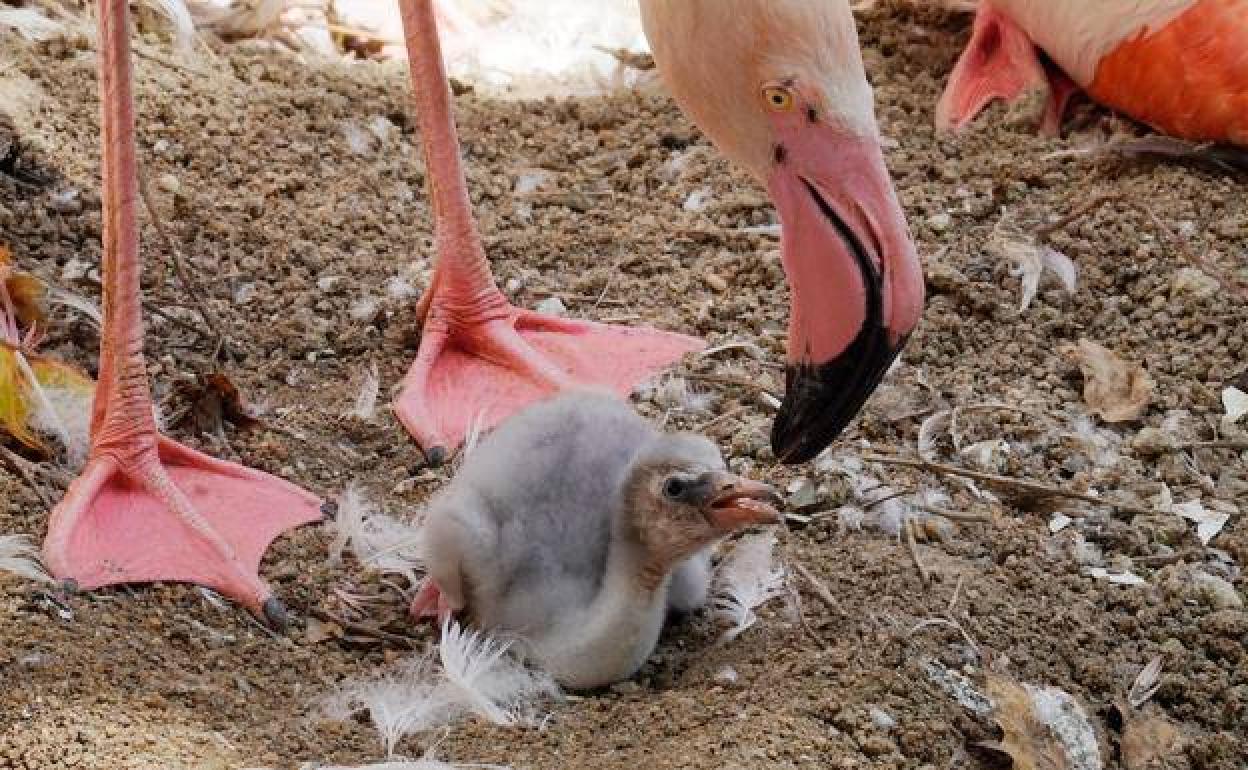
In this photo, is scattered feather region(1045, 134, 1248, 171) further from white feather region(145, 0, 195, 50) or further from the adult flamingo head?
white feather region(145, 0, 195, 50)

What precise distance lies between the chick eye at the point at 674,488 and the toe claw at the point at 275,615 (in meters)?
0.59

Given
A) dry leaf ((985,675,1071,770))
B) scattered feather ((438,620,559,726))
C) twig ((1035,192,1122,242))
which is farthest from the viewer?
twig ((1035,192,1122,242))

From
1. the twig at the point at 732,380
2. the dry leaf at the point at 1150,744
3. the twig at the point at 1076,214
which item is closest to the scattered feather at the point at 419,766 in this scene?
the dry leaf at the point at 1150,744

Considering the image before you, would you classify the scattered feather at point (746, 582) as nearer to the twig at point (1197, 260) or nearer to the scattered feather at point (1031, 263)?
the scattered feather at point (1031, 263)

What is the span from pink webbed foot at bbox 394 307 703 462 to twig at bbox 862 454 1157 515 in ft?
1.57

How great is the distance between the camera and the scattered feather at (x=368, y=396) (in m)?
3.27

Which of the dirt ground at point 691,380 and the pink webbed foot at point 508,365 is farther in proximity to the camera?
the pink webbed foot at point 508,365

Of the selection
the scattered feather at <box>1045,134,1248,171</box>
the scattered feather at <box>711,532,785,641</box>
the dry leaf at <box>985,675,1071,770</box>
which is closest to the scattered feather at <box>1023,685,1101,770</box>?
the dry leaf at <box>985,675,1071,770</box>

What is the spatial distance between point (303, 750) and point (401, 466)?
844mm

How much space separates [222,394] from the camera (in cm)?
320

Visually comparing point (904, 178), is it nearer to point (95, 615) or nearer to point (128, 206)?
point (128, 206)

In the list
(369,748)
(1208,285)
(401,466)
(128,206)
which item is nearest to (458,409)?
(401,466)

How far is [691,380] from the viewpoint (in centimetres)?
327

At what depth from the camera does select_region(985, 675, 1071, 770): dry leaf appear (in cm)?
243
